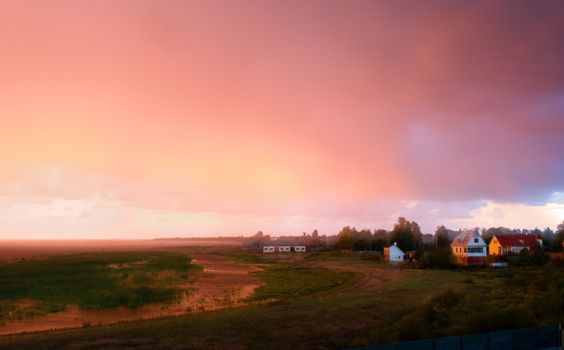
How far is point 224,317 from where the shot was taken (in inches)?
1396

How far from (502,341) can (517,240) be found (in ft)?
300

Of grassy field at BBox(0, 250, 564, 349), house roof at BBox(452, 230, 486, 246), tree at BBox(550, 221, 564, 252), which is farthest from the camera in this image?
tree at BBox(550, 221, 564, 252)

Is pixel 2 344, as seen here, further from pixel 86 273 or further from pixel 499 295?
pixel 86 273

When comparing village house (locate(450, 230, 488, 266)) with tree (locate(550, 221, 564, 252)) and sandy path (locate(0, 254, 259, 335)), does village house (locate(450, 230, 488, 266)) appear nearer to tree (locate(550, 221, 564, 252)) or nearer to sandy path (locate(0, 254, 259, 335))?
tree (locate(550, 221, 564, 252))

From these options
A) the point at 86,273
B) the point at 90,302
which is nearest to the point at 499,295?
the point at 90,302

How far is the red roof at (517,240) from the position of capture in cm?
9794

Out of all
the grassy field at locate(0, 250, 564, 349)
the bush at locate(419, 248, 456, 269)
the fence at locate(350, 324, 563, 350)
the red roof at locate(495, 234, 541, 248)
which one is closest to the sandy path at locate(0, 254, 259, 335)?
the grassy field at locate(0, 250, 564, 349)

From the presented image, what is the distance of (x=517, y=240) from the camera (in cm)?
9925

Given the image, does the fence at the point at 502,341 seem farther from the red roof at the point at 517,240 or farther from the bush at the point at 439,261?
the red roof at the point at 517,240

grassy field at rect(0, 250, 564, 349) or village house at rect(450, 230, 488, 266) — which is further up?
village house at rect(450, 230, 488, 266)

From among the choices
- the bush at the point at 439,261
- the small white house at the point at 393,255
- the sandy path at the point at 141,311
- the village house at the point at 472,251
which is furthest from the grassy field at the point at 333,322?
the small white house at the point at 393,255

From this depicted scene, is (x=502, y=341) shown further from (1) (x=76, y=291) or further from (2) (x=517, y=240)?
(2) (x=517, y=240)

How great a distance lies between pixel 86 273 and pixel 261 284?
36244mm

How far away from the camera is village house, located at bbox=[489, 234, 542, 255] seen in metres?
97.2
